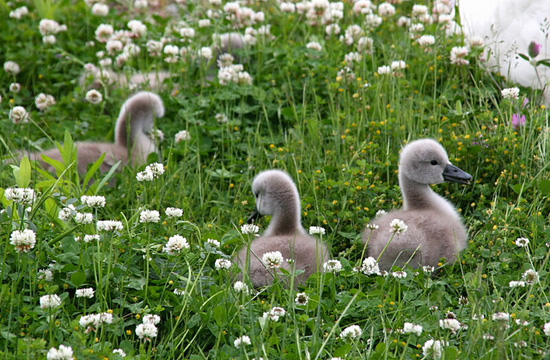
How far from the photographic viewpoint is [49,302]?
3174 millimetres

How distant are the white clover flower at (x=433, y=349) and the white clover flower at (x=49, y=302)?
1.62 metres

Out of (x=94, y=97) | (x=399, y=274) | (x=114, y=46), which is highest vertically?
(x=114, y=46)

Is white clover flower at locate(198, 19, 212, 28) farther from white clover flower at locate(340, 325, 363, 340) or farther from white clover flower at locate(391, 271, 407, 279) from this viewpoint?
white clover flower at locate(340, 325, 363, 340)

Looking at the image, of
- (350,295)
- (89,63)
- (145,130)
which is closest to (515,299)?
(350,295)

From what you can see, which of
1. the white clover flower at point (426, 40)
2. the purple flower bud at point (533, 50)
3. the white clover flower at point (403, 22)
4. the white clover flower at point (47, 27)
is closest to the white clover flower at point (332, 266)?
the purple flower bud at point (533, 50)

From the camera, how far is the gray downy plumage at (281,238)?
12.8 feet

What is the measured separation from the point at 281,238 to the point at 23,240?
1.47 meters

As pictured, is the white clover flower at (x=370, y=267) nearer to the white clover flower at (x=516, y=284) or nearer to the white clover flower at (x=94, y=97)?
the white clover flower at (x=516, y=284)

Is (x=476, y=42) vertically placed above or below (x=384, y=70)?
above

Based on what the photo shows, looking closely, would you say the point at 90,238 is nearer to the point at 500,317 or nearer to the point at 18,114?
the point at 500,317

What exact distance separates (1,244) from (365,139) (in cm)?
271

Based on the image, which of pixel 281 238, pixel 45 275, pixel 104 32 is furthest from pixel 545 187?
pixel 104 32

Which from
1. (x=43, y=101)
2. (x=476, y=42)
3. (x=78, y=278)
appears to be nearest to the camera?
(x=78, y=278)

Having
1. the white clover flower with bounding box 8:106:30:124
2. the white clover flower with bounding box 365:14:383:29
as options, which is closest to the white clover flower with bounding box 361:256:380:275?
the white clover flower with bounding box 8:106:30:124
